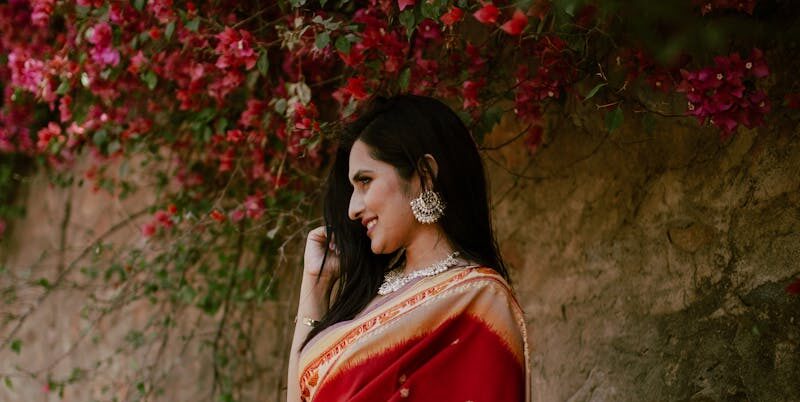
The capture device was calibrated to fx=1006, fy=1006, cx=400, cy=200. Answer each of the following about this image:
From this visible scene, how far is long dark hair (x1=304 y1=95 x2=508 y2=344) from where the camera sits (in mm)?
2197

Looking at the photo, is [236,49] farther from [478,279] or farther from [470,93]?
[478,279]

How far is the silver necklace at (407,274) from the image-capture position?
221 cm

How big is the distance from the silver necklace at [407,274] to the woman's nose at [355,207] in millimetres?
177

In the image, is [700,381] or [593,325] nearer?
[700,381]

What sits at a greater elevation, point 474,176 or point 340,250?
point 474,176

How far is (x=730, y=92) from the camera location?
2.14 meters

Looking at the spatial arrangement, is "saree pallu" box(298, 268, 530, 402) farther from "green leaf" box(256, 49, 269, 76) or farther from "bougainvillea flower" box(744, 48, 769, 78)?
"green leaf" box(256, 49, 269, 76)

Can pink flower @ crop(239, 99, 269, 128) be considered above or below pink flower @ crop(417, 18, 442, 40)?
below

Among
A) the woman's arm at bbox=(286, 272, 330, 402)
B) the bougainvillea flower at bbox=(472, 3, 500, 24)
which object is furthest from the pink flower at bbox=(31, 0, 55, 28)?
the bougainvillea flower at bbox=(472, 3, 500, 24)

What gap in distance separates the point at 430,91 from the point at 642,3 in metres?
1.50

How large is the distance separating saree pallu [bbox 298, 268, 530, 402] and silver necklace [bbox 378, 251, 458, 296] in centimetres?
3

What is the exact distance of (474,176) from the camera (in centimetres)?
223

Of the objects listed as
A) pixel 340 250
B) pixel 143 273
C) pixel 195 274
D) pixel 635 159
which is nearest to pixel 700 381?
pixel 635 159

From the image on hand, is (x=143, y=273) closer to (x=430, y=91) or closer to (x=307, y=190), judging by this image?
(x=307, y=190)
